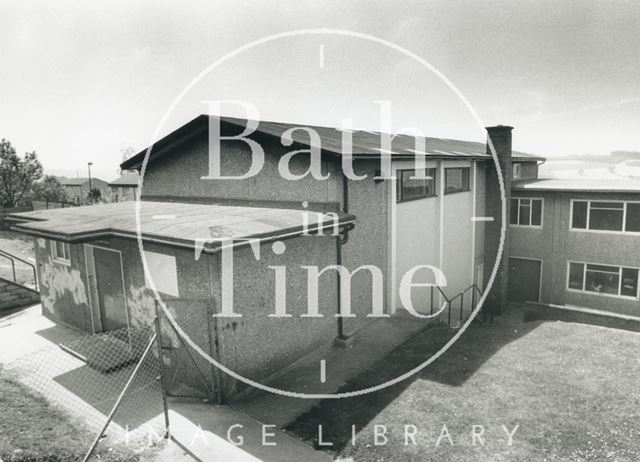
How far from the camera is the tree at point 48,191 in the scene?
142 ft

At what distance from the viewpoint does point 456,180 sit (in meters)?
16.3

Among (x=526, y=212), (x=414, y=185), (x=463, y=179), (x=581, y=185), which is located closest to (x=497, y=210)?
(x=526, y=212)

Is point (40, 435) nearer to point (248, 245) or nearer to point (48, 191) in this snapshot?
point (248, 245)

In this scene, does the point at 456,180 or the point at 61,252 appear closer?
the point at 61,252

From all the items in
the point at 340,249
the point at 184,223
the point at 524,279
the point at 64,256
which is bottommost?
the point at 524,279

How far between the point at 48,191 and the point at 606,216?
4891cm

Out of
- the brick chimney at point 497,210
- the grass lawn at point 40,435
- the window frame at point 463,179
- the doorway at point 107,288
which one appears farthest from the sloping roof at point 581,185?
the grass lawn at point 40,435

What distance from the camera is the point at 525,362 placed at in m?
10.4

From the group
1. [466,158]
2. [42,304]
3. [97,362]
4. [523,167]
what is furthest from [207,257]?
[523,167]

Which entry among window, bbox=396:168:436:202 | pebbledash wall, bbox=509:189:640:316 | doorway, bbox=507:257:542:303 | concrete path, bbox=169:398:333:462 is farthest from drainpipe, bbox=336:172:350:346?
doorway, bbox=507:257:542:303

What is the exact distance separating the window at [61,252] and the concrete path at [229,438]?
18.2ft

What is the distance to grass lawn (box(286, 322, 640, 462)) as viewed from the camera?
6.80m

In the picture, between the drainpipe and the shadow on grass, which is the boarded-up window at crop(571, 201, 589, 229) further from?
the drainpipe

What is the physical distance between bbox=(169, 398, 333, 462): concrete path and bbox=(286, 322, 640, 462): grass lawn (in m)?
0.35
